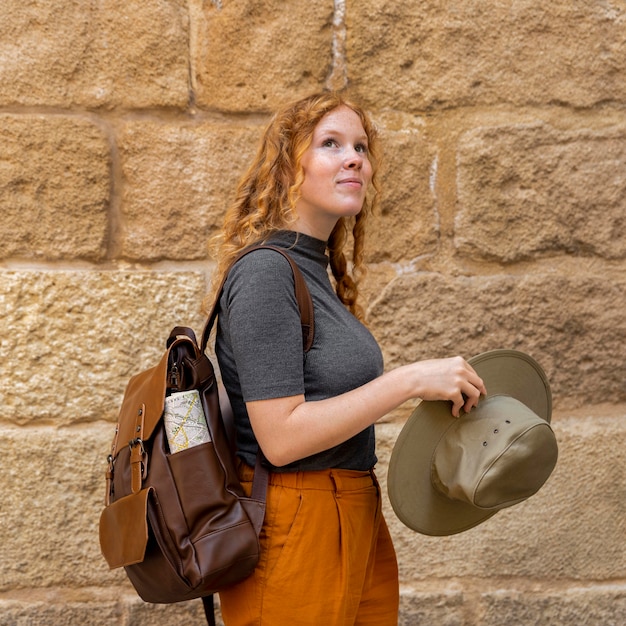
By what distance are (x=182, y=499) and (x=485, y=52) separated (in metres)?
1.64

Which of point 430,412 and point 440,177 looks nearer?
point 430,412

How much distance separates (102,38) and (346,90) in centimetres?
71

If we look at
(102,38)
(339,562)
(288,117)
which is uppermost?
(102,38)

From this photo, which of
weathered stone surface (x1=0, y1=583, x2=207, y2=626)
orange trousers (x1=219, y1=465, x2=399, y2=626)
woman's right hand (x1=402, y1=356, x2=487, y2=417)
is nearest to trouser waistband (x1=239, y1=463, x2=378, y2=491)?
orange trousers (x1=219, y1=465, x2=399, y2=626)

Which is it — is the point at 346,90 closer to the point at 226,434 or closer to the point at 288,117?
the point at 288,117

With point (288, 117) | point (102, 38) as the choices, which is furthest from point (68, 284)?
point (288, 117)

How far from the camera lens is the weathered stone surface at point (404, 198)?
2.46 metres

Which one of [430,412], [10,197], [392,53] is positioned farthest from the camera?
[392,53]

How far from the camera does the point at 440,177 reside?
2488mm

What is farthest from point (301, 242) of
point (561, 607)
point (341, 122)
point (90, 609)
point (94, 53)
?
point (561, 607)

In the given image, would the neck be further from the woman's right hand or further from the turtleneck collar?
the woman's right hand

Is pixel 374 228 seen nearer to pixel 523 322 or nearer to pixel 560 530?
pixel 523 322

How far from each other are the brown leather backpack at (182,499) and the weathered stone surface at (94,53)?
965 mm

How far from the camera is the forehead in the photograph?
181 centimetres
